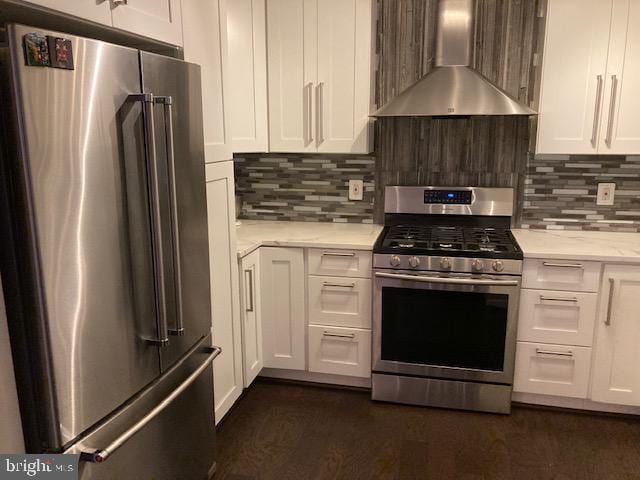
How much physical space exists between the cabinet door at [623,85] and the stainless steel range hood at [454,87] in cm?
42

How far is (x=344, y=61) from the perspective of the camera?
2846mm

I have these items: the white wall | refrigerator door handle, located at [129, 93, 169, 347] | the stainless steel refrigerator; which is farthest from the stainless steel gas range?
the white wall

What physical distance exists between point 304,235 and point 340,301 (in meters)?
0.42

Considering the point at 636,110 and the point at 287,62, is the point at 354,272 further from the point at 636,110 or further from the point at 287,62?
the point at 636,110

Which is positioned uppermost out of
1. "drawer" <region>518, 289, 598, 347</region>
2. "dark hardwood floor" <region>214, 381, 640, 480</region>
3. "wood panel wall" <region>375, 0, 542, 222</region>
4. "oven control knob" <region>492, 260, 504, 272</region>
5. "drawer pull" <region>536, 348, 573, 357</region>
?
"wood panel wall" <region>375, 0, 542, 222</region>

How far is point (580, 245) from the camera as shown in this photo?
103 inches

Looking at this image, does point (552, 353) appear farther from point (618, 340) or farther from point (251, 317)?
point (251, 317)

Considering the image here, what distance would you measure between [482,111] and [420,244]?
71 centimetres

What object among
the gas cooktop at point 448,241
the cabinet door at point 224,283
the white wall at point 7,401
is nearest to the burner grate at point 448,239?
the gas cooktop at point 448,241

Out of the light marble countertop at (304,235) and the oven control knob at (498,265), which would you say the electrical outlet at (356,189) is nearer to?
the light marble countertop at (304,235)

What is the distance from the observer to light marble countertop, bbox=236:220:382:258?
270cm

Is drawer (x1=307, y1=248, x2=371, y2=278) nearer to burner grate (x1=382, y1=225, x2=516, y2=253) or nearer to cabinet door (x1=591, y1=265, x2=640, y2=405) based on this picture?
burner grate (x1=382, y1=225, x2=516, y2=253)

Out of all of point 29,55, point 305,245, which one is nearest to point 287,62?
point 305,245

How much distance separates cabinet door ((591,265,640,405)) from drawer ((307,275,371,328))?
3.72 feet
